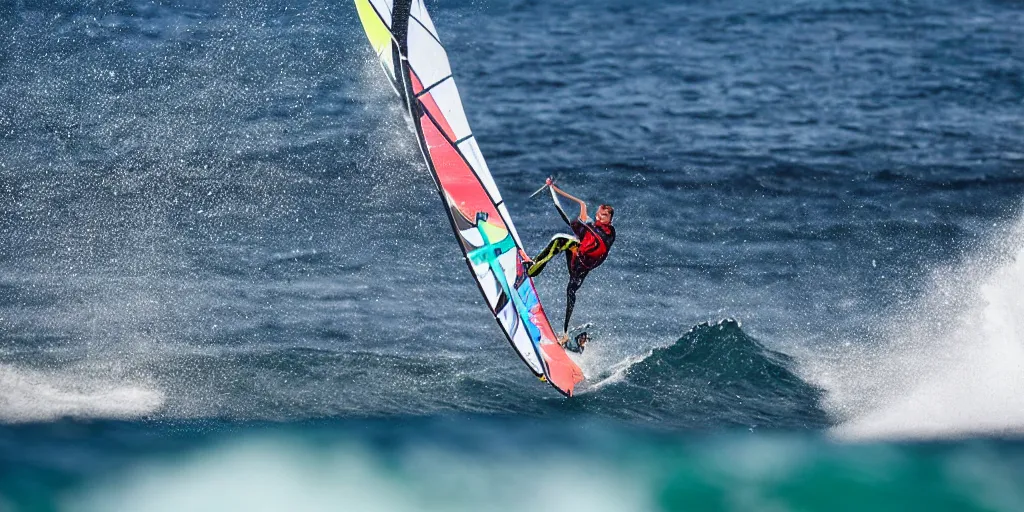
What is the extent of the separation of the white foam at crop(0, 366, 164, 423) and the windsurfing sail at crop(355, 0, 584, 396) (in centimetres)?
681

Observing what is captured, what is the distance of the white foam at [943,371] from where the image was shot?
23125mm

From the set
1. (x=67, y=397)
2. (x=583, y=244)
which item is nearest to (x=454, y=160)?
(x=583, y=244)

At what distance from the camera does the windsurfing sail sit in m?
17.7

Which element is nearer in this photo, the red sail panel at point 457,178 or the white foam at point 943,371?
the red sail panel at point 457,178

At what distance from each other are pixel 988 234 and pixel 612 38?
12706 millimetres

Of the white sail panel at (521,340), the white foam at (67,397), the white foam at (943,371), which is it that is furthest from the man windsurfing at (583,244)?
the white foam at (67,397)

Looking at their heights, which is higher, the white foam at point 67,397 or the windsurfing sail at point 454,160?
the windsurfing sail at point 454,160

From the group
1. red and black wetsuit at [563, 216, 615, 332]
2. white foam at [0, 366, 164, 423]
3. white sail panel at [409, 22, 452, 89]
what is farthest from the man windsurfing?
white foam at [0, 366, 164, 423]

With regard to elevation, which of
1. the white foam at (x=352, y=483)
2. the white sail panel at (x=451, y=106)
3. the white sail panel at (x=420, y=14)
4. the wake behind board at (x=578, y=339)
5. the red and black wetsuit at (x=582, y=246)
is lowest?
the white foam at (x=352, y=483)

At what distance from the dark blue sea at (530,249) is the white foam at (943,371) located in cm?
6

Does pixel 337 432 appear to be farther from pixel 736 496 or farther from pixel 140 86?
pixel 140 86

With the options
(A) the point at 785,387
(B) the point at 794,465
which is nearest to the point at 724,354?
A: (A) the point at 785,387

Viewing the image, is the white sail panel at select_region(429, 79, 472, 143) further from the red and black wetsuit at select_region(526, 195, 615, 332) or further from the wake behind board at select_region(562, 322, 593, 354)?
the wake behind board at select_region(562, 322, 593, 354)

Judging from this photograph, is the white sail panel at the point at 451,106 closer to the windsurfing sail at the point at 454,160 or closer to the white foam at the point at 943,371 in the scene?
the windsurfing sail at the point at 454,160
